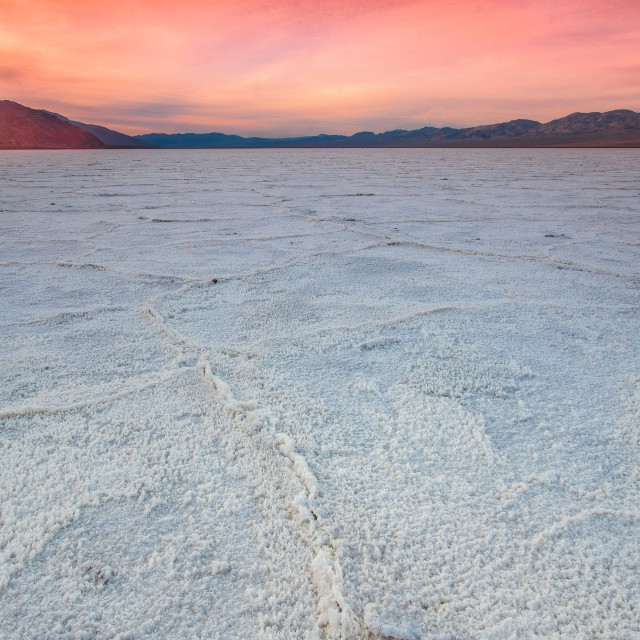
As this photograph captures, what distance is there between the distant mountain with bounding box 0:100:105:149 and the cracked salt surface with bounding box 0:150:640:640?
3644 inches

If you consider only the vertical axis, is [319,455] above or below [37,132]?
below

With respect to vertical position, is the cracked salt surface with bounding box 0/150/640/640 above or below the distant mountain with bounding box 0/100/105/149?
below

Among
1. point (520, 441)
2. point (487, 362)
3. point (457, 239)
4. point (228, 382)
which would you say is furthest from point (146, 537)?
point (457, 239)

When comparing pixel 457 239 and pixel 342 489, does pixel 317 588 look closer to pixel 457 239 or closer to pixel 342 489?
pixel 342 489

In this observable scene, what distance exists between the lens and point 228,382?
39.0 inches

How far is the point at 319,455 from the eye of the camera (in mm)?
762

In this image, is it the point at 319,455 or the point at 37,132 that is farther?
the point at 37,132

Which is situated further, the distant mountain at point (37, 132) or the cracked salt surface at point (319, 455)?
the distant mountain at point (37, 132)

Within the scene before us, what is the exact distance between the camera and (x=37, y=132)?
3223 inches

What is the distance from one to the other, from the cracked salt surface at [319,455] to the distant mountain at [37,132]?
92.6 meters

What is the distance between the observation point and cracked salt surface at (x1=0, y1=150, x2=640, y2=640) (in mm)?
527

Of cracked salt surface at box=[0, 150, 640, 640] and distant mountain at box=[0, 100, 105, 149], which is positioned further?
distant mountain at box=[0, 100, 105, 149]

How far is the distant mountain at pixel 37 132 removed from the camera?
79.8 m

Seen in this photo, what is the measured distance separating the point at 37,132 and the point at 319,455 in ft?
335
